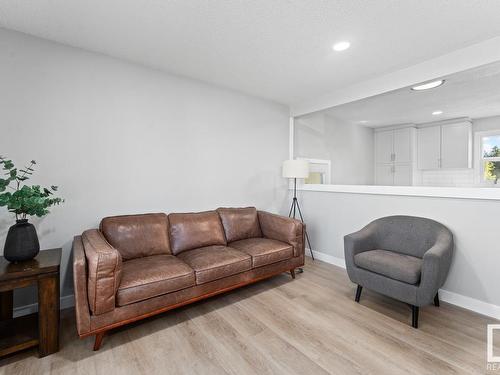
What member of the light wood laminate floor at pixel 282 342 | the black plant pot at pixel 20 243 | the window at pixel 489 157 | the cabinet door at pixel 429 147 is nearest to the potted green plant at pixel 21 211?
the black plant pot at pixel 20 243

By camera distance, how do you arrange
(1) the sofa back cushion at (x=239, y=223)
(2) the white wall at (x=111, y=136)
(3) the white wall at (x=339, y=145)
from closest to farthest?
(2) the white wall at (x=111, y=136)
(1) the sofa back cushion at (x=239, y=223)
(3) the white wall at (x=339, y=145)

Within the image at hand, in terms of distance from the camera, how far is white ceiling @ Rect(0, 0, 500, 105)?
6.02 feet

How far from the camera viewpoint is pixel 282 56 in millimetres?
2564

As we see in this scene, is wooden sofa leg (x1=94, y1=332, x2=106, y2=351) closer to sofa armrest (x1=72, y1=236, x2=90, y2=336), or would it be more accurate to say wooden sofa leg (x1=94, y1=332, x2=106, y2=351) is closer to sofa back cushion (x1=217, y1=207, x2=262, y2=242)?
sofa armrest (x1=72, y1=236, x2=90, y2=336)

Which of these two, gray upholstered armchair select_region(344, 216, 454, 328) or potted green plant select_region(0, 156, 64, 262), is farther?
gray upholstered armchair select_region(344, 216, 454, 328)

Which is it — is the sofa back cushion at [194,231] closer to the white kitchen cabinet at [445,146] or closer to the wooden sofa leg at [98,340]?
the wooden sofa leg at [98,340]

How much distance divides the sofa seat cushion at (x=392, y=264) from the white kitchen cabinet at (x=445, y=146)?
3558mm

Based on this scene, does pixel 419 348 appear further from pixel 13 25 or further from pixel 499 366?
pixel 13 25

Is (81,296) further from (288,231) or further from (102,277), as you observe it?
(288,231)

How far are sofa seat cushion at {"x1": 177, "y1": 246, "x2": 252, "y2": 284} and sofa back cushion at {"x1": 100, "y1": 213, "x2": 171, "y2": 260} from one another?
27cm

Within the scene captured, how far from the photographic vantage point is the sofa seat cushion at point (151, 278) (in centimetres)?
186

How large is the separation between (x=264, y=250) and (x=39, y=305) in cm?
190

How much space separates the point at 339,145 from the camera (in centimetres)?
517

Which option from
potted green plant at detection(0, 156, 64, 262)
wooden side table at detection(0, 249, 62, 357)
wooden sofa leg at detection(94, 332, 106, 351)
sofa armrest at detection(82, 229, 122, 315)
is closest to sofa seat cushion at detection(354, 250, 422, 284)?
sofa armrest at detection(82, 229, 122, 315)
